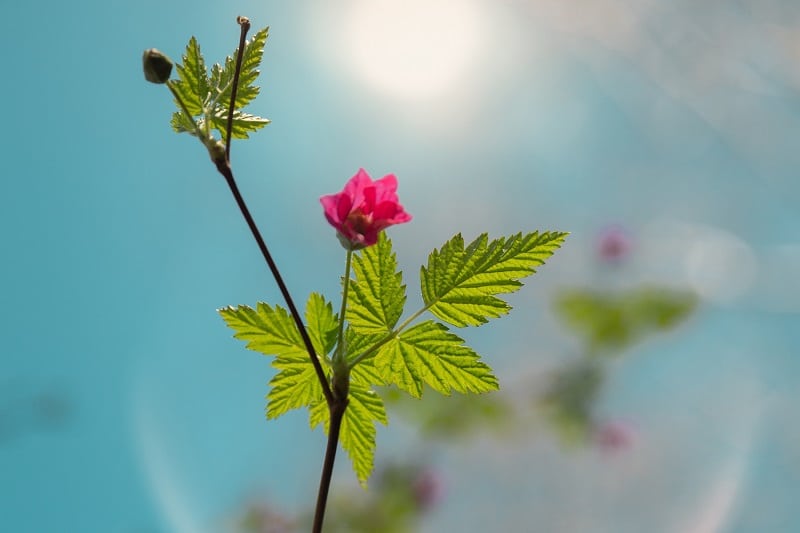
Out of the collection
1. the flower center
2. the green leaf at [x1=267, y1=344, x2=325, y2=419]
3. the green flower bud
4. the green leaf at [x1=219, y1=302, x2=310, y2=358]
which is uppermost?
the green flower bud

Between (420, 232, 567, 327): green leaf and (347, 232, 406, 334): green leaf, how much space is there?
2 cm

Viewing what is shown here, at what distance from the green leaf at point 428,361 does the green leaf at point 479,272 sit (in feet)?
0.05

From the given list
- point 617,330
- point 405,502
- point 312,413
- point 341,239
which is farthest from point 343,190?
point 617,330

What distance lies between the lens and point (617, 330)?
242 cm

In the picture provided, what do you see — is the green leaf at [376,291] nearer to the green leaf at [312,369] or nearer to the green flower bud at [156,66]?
the green leaf at [312,369]

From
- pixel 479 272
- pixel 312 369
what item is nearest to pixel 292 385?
pixel 312 369

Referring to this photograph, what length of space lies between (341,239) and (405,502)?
1.85 metres

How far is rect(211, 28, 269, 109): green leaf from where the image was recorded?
36 cm

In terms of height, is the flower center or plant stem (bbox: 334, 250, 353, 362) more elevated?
the flower center

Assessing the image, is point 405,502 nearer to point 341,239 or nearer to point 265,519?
point 265,519

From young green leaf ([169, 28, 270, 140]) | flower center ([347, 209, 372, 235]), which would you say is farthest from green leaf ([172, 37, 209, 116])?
flower center ([347, 209, 372, 235])

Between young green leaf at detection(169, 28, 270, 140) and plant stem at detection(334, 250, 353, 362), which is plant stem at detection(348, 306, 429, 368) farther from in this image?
young green leaf at detection(169, 28, 270, 140)

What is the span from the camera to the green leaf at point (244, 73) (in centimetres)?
36

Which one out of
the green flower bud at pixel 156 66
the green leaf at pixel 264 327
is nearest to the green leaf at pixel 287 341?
the green leaf at pixel 264 327
